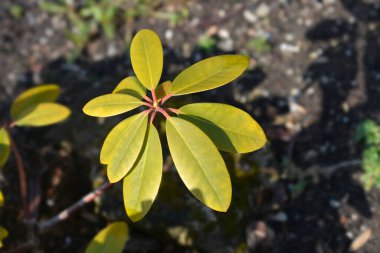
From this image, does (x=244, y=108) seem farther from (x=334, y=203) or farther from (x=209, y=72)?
(x=209, y=72)

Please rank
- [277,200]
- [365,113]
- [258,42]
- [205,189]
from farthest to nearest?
[258,42] → [365,113] → [277,200] → [205,189]

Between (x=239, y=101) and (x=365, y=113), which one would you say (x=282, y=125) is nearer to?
(x=239, y=101)

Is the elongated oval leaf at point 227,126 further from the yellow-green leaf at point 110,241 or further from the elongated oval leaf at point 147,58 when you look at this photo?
the yellow-green leaf at point 110,241

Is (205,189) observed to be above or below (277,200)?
above

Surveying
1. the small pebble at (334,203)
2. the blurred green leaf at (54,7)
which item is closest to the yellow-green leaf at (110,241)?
the small pebble at (334,203)

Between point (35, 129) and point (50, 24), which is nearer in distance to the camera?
point (35, 129)

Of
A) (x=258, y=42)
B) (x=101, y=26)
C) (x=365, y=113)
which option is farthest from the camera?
(x=101, y=26)

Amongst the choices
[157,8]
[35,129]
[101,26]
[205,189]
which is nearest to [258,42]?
[157,8]

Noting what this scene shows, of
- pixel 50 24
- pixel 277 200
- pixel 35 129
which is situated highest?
pixel 50 24
